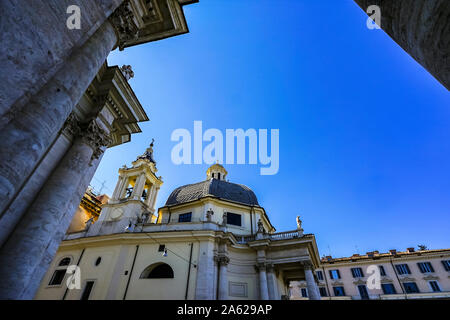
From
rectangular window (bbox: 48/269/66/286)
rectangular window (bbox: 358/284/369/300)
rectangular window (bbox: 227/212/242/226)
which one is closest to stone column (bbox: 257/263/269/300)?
rectangular window (bbox: 227/212/242/226)

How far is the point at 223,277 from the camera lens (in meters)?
15.9

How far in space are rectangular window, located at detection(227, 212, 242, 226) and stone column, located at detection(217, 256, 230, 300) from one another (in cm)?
485

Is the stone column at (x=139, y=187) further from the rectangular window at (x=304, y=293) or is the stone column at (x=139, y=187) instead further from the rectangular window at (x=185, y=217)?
the rectangular window at (x=304, y=293)

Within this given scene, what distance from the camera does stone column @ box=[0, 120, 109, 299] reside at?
14.0 ft

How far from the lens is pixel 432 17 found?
227cm

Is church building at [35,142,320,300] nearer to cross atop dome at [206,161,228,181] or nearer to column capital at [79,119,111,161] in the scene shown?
cross atop dome at [206,161,228,181]

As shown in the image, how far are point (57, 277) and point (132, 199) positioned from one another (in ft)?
27.5

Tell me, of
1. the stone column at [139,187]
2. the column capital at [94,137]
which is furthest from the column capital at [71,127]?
the stone column at [139,187]

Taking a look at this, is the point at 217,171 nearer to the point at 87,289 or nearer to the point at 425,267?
the point at 87,289

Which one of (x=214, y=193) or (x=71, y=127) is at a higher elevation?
(x=214, y=193)

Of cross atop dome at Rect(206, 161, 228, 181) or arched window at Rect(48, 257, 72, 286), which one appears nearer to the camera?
arched window at Rect(48, 257, 72, 286)

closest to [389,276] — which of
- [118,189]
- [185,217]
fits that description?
[185,217]
